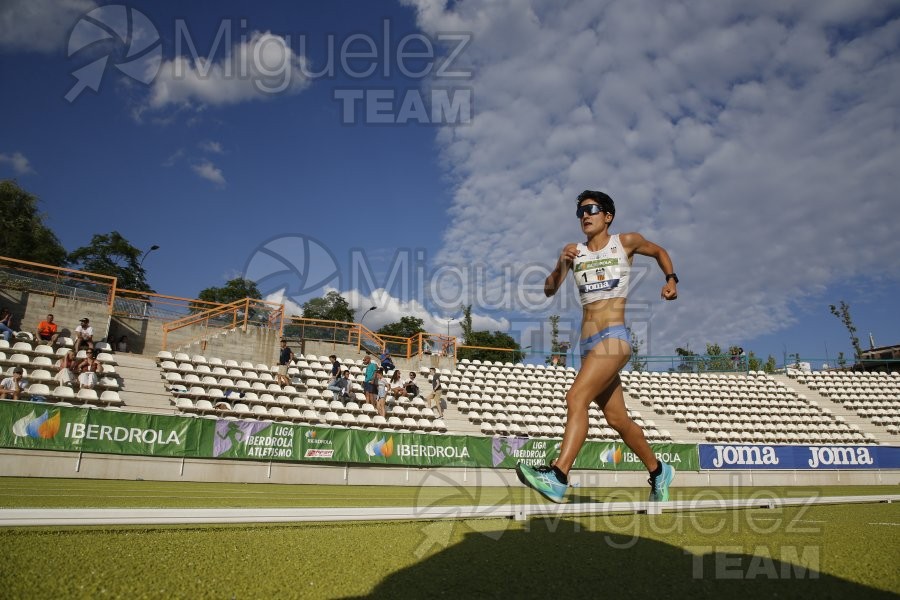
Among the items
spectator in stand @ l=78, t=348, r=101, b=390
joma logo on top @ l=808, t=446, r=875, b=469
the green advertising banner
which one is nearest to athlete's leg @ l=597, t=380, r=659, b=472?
the green advertising banner

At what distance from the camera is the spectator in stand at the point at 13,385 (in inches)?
469

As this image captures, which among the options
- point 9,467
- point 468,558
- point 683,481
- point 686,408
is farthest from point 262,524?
point 686,408

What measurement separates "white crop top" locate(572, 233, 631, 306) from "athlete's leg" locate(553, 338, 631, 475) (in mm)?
454

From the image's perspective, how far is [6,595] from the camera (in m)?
2.01

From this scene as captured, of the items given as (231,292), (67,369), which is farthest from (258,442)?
(231,292)

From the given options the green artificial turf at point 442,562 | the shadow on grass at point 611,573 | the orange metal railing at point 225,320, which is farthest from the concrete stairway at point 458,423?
the shadow on grass at point 611,573

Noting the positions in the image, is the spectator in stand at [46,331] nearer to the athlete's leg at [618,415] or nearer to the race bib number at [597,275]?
the race bib number at [597,275]

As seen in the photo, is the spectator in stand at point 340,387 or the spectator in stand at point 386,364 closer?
the spectator in stand at point 340,387

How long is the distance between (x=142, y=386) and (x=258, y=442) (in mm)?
5138

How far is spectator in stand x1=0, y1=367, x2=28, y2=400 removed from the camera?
11.9 meters

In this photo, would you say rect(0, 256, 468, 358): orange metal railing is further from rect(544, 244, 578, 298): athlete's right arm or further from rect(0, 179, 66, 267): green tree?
rect(0, 179, 66, 267): green tree

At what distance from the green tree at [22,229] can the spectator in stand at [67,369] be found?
3879cm

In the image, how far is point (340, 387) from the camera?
720 inches

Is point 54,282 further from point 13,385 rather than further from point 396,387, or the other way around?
point 396,387
